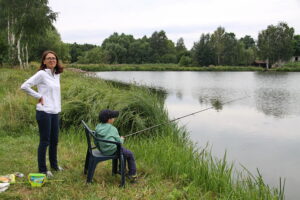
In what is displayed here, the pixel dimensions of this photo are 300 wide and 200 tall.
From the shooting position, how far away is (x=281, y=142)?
298 inches

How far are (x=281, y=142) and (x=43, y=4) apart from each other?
68.4 ft

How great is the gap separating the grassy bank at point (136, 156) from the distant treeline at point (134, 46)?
1572 centimetres

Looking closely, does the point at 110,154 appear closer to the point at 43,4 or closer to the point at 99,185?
the point at 99,185

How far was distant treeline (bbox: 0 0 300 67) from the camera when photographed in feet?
70.5

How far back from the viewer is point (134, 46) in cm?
8994

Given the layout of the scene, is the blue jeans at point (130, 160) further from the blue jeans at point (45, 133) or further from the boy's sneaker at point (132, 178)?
the blue jeans at point (45, 133)

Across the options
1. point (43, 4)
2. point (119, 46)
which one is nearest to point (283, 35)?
point (119, 46)

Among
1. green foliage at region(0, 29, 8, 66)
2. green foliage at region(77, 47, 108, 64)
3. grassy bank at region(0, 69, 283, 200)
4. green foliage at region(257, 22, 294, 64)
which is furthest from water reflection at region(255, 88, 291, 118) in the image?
green foliage at region(77, 47, 108, 64)

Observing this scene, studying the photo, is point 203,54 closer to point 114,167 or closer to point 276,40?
point 276,40

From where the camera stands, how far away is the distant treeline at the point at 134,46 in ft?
70.5

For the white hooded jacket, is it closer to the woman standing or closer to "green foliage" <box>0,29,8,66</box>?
the woman standing

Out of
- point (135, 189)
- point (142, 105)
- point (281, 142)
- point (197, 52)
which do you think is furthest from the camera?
point (197, 52)

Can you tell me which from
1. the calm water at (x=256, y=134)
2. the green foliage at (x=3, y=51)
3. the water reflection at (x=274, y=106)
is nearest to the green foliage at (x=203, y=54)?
the green foliage at (x=3, y=51)

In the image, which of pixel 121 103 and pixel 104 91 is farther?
pixel 104 91
